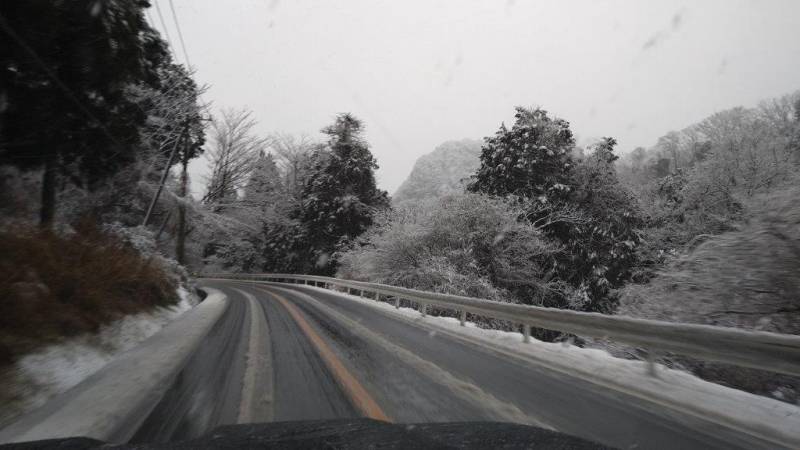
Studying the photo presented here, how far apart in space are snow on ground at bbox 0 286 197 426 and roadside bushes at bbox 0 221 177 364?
0.13 m

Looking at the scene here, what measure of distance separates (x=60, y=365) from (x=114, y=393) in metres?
0.96

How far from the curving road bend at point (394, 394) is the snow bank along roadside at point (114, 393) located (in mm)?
184

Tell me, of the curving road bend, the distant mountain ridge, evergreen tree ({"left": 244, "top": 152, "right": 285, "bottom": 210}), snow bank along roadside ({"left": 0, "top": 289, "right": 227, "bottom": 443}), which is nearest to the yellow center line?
the curving road bend

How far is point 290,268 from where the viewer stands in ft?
129

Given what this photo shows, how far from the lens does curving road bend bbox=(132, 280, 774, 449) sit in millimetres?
3248

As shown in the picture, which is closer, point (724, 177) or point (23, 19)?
point (23, 19)

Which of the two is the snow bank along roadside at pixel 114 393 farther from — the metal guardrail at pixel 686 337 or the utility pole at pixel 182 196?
the utility pole at pixel 182 196

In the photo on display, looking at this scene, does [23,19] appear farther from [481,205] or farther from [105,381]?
[481,205]

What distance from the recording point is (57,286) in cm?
531

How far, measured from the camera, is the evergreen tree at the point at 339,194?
3145 cm

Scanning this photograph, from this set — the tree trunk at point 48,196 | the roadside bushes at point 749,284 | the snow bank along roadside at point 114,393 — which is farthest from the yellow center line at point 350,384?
the tree trunk at point 48,196

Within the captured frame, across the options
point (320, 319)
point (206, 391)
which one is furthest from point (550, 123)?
point (206, 391)

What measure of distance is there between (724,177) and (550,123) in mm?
9133

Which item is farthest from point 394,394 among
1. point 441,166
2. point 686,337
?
point 441,166
